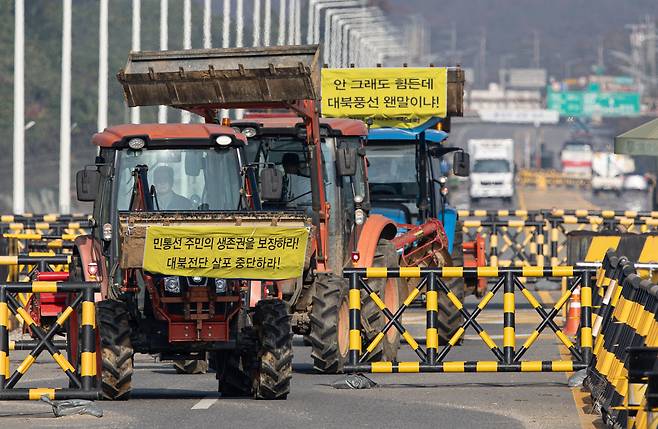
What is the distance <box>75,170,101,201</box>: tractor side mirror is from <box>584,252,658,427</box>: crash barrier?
184 inches

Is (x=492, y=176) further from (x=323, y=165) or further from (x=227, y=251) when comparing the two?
(x=227, y=251)

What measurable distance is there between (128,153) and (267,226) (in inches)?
81.5

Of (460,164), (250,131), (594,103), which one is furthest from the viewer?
(594,103)

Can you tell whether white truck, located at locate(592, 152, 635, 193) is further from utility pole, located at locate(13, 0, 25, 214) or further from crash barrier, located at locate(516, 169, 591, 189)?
utility pole, located at locate(13, 0, 25, 214)

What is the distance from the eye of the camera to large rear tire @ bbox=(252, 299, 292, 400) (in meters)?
17.1

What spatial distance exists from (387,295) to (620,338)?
618cm

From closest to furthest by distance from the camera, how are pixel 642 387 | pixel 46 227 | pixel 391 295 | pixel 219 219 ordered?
pixel 642 387, pixel 219 219, pixel 391 295, pixel 46 227

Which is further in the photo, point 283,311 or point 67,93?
point 67,93

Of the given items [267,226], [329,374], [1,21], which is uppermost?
[1,21]

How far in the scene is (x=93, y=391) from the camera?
55.7 feet

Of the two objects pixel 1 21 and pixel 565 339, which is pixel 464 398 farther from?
pixel 1 21

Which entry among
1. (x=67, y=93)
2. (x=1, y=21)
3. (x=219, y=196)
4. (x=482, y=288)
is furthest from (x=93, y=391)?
(x=1, y=21)

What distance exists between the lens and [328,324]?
1970 cm

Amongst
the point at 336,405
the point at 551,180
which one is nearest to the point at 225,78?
the point at 336,405
